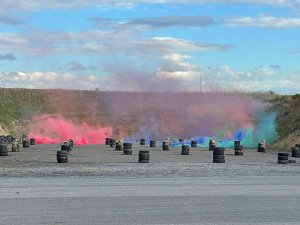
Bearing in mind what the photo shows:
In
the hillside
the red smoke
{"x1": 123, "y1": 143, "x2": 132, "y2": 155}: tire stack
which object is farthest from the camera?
the red smoke

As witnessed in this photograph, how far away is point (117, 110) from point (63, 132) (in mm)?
27175

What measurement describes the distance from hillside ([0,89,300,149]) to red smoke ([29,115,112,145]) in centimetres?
453

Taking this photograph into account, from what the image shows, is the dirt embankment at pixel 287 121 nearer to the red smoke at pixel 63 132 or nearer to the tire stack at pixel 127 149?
the tire stack at pixel 127 149

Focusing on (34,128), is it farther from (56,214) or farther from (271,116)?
(56,214)

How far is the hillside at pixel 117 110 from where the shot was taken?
219ft

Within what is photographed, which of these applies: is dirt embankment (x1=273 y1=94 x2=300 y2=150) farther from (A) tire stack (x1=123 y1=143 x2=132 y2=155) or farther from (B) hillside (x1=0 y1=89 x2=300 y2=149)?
(A) tire stack (x1=123 y1=143 x2=132 y2=155)

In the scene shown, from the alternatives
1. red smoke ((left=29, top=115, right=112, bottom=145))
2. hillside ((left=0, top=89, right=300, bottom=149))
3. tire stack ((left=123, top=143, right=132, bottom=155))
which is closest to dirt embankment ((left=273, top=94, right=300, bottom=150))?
hillside ((left=0, top=89, right=300, bottom=149))

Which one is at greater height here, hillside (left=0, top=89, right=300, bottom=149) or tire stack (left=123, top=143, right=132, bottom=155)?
hillside (left=0, top=89, right=300, bottom=149)

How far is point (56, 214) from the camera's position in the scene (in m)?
12.2

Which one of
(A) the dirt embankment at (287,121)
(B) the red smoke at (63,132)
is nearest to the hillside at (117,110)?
(A) the dirt embankment at (287,121)

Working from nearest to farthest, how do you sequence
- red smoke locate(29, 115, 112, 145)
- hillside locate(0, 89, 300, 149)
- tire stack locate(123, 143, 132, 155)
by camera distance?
tire stack locate(123, 143, 132, 155) < hillside locate(0, 89, 300, 149) < red smoke locate(29, 115, 112, 145)

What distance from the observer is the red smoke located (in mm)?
71812

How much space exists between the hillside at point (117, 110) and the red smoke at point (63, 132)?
14.9 ft

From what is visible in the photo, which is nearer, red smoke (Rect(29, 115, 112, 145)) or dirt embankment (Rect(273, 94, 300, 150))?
dirt embankment (Rect(273, 94, 300, 150))
